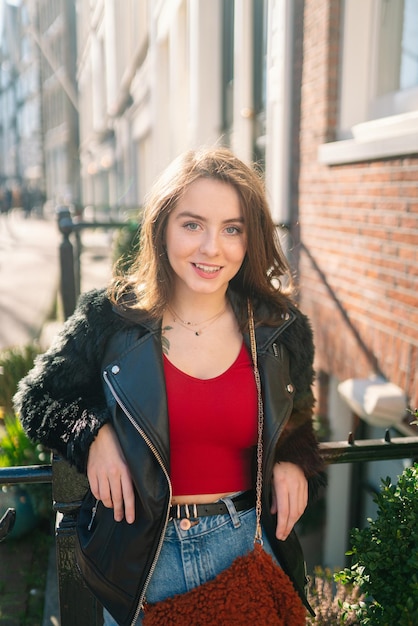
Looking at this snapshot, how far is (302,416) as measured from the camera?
6.13 feet

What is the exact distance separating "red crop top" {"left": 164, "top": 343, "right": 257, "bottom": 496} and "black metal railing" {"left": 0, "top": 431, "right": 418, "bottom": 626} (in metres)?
0.31

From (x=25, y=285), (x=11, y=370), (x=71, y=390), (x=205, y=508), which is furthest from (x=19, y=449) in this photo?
(x=25, y=285)

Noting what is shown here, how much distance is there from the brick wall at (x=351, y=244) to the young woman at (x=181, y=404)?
4.99 ft

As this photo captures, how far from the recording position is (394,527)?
5.32 feet

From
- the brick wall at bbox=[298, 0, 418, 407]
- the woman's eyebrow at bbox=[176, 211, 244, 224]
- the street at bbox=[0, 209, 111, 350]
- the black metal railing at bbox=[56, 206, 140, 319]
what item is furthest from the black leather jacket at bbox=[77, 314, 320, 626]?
the street at bbox=[0, 209, 111, 350]

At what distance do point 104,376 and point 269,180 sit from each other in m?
3.83

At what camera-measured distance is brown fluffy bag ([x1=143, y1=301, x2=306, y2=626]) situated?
1494 millimetres

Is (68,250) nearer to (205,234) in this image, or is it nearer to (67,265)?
(67,265)

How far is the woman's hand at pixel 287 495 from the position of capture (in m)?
1.69

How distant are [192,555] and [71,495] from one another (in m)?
0.39

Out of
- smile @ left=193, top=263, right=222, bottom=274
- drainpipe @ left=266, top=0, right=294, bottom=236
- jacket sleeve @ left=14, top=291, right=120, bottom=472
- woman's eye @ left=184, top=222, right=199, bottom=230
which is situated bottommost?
jacket sleeve @ left=14, top=291, right=120, bottom=472

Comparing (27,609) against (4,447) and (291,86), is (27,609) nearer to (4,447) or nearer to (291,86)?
(4,447)

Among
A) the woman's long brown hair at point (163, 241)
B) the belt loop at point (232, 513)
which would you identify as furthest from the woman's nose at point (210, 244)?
the belt loop at point (232, 513)

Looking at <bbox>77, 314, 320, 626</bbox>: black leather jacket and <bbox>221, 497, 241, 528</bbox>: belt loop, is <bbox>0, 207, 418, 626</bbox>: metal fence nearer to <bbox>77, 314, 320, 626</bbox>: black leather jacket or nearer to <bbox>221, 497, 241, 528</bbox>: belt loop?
<bbox>77, 314, 320, 626</bbox>: black leather jacket
